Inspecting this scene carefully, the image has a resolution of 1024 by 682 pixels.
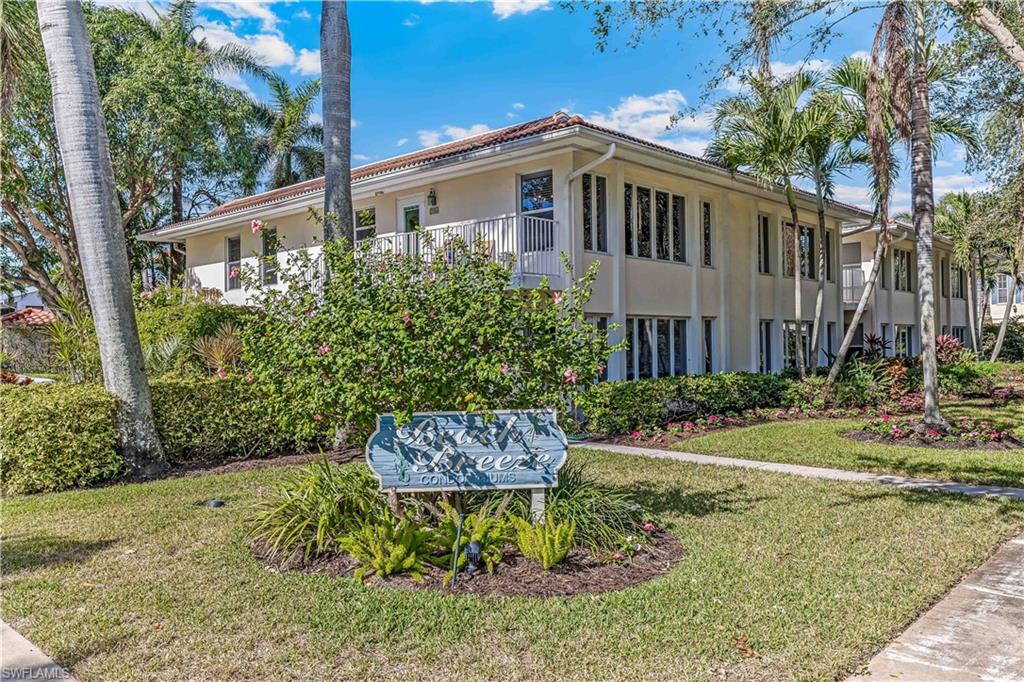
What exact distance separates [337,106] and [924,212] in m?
9.95

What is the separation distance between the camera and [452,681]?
3.74m

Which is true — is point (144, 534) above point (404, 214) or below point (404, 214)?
below

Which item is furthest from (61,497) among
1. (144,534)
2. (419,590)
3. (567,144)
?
(567,144)

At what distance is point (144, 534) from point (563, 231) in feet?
29.8

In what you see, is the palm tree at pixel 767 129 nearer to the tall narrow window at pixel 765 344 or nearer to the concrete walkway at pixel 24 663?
the tall narrow window at pixel 765 344

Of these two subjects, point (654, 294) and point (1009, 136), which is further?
point (654, 294)

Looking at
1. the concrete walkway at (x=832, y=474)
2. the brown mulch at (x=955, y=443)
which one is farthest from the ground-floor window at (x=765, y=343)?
the concrete walkway at (x=832, y=474)

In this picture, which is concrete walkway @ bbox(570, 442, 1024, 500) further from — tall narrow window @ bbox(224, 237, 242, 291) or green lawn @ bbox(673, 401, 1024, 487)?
tall narrow window @ bbox(224, 237, 242, 291)

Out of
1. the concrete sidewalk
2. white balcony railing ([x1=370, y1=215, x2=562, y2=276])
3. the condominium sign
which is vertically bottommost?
the concrete sidewalk

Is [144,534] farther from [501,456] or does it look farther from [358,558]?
[501,456]

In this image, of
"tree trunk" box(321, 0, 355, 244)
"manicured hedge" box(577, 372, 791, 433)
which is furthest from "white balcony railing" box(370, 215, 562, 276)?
"manicured hedge" box(577, 372, 791, 433)

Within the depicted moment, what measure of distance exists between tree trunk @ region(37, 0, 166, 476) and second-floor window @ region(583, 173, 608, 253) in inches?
326

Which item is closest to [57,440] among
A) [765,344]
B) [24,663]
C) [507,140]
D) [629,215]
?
[24,663]

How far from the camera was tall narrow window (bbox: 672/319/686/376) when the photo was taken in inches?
658
